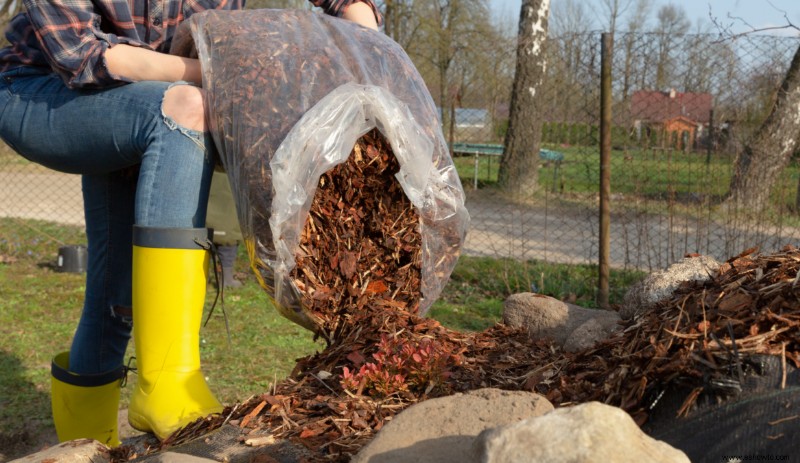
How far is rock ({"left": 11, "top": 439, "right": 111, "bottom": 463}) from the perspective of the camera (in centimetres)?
216

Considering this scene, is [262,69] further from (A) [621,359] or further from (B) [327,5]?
(A) [621,359]

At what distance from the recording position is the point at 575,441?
1.29m

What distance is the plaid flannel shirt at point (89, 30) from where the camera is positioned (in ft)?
6.97

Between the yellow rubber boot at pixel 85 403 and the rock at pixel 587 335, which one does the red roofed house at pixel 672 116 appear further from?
the yellow rubber boot at pixel 85 403

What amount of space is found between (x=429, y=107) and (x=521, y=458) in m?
1.35

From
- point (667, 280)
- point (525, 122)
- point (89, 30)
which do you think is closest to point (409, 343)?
point (667, 280)

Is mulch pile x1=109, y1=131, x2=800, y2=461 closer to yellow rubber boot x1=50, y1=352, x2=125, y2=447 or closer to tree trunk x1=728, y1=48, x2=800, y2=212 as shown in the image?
yellow rubber boot x1=50, y1=352, x2=125, y2=447

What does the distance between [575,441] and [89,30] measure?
64.8 inches

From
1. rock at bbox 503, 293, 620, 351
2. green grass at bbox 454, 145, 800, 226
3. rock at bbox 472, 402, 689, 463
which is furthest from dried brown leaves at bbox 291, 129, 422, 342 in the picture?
green grass at bbox 454, 145, 800, 226

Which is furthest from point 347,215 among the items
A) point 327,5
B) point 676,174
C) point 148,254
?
point 676,174

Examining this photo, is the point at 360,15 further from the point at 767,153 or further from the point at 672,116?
the point at 767,153

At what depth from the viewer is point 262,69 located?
2.19m

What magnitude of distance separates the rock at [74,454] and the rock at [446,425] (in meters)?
1.05

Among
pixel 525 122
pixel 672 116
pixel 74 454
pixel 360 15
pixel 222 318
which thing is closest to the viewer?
pixel 74 454
